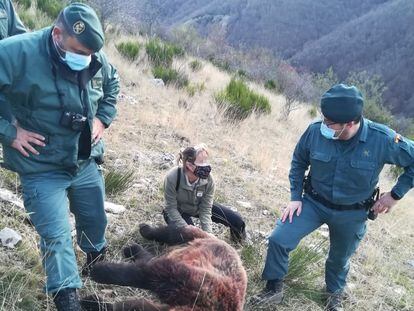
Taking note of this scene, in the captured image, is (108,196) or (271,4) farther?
(271,4)

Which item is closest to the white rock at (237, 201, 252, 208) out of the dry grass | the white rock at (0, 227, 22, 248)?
the dry grass

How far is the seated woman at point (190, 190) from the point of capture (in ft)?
12.8

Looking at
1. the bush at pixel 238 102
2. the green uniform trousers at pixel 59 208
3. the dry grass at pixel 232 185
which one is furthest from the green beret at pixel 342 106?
the bush at pixel 238 102

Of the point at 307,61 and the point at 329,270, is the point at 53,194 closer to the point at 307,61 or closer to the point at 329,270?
the point at 329,270

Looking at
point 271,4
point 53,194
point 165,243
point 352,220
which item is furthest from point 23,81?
point 271,4

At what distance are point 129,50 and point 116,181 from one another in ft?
23.3

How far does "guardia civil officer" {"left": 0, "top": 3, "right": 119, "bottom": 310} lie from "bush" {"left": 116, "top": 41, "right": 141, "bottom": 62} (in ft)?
26.8

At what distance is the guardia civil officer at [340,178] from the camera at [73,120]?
5.42 feet

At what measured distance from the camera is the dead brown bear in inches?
108

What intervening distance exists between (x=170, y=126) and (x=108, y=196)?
290 centimetres

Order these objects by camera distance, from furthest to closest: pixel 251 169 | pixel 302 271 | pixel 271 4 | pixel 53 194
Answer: pixel 271 4 → pixel 251 169 → pixel 302 271 → pixel 53 194

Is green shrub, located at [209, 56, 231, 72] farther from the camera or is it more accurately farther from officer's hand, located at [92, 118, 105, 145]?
the camera

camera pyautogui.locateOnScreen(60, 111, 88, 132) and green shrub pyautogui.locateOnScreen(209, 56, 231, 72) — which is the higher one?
camera pyautogui.locateOnScreen(60, 111, 88, 132)

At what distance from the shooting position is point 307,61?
5856 cm
